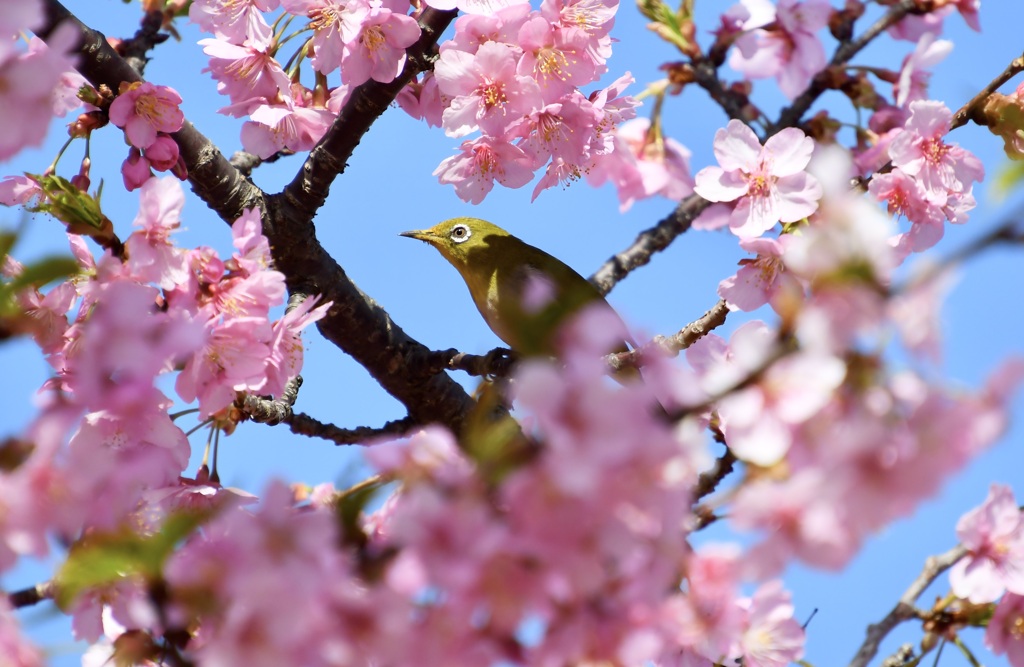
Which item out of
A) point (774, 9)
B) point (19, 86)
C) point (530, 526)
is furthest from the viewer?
point (774, 9)

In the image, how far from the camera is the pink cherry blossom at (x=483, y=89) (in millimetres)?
3070

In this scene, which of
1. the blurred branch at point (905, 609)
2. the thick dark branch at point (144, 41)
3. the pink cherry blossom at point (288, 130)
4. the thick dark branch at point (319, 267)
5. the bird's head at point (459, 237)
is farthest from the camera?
the bird's head at point (459, 237)

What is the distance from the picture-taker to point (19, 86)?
1395 millimetres

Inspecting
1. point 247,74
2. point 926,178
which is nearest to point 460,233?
point 247,74

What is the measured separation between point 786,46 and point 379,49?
257cm

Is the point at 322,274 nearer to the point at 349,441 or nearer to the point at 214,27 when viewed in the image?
the point at 349,441

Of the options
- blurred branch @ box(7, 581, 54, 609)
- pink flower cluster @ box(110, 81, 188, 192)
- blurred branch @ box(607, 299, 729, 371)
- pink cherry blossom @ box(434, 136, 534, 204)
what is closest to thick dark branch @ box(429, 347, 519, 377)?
blurred branch @ box(607, 299, 729, 371)

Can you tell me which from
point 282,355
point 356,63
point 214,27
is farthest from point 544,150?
point 282,355

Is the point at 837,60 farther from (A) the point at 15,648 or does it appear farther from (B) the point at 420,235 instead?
(A) the point at 15,648

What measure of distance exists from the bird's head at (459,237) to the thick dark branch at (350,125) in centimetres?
181

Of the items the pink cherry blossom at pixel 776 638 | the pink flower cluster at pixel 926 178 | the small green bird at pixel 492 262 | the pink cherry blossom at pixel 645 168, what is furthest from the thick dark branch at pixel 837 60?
the pink cherry blossom at pixel 776 638

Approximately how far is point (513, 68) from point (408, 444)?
218cm

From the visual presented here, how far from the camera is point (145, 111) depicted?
9.62ft

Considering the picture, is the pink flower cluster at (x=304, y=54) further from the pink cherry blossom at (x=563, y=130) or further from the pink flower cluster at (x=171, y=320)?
the pink flower cluster at (x=171, y=320)
